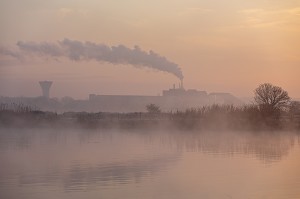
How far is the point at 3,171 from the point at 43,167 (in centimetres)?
78

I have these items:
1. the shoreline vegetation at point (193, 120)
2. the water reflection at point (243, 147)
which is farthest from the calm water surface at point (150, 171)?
the shoreline vegetation at point (193, 120)

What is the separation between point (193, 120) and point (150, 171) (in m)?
12.9

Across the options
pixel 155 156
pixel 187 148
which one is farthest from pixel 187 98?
pixel 155 156

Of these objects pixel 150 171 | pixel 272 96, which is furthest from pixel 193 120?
pixel 150 171

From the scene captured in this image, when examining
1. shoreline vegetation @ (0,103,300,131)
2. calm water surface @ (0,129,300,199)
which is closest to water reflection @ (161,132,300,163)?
calm water surface @ (0,129,300,199)

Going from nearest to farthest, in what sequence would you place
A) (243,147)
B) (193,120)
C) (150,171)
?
(150,171), (243,147), (193,120)

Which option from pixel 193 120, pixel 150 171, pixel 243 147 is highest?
pixel 193 120

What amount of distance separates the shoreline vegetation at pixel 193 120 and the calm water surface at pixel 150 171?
7.07m

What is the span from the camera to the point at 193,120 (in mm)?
21312

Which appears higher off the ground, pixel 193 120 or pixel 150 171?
pixel 193 120

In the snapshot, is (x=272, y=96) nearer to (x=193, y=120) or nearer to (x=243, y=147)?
(x=193, y=120)

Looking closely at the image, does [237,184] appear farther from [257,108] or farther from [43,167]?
[257,108]

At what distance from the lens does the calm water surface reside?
676 centimetres

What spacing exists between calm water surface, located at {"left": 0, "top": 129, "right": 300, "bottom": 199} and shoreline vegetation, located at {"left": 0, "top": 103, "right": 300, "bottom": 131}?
7067 mm
